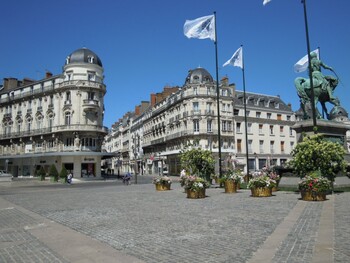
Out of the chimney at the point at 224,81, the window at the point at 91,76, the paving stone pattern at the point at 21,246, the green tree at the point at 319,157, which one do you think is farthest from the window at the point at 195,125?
the paving stone pattern at the point at 21,246

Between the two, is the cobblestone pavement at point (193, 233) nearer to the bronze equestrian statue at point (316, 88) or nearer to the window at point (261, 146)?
the bronze equestrian statue at point (316, 88)

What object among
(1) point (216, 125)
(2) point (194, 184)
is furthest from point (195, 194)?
(1) point (216, 125)

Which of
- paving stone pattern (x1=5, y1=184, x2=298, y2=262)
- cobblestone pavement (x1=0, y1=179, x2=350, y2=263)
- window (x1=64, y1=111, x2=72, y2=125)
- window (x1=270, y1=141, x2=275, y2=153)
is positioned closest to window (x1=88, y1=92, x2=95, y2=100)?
window (x1=64, y1=111, x2=72, y2=125)

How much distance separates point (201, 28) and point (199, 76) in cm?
3432

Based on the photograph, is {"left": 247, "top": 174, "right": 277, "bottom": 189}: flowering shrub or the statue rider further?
the statue rider

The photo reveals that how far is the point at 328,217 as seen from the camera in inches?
323

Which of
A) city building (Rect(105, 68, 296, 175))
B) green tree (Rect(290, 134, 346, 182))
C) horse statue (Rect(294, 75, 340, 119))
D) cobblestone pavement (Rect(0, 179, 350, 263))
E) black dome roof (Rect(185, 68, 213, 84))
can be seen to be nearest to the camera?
cobblestone pavement (Rect(0, 179, 350, 263))

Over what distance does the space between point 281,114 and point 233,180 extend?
164 ft

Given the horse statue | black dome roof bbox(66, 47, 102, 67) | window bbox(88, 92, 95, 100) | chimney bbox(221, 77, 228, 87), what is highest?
black dome roof bbox(66, 47, 102, 67)

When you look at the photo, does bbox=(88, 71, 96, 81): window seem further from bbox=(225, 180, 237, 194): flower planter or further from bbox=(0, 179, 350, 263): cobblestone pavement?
bbox=(0, 179, 350, 263): cobblestone pavement

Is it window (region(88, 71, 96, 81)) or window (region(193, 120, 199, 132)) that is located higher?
window (region(88, 71, 96, 81))

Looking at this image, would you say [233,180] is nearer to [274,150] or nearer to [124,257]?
[124,257]

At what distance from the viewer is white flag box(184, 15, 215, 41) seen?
794 inches

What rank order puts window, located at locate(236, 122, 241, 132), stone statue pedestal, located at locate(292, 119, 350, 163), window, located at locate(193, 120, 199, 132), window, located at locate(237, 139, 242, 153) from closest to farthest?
stone statue pedestal, located at locate(292, 119, 350, 163) → window, located at locate(193, 120, 199, 132) → window, located at locate(237, 139, 242, 153) → window, located at locate(236, 122, 241, 132)
